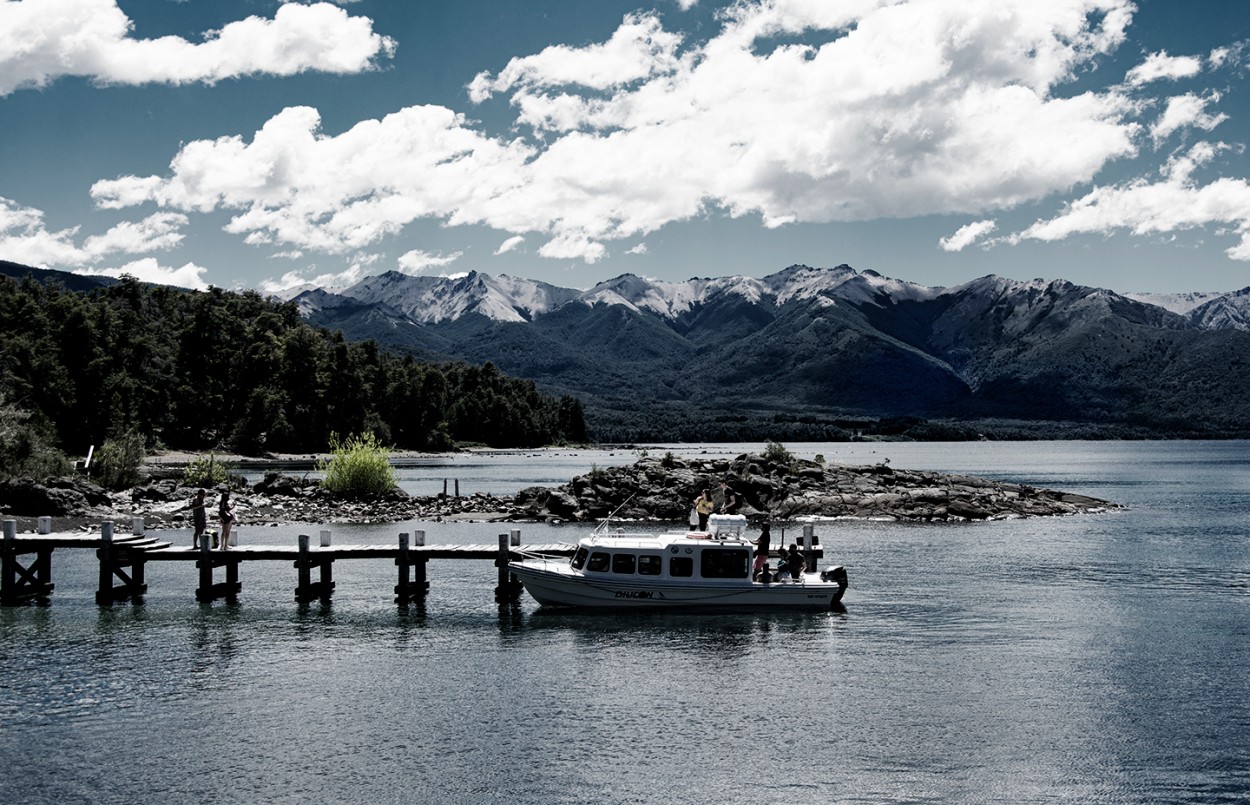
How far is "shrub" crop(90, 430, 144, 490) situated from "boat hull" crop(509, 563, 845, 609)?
59675 mm

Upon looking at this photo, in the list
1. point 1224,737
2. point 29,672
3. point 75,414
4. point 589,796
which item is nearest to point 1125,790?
point 1224,737

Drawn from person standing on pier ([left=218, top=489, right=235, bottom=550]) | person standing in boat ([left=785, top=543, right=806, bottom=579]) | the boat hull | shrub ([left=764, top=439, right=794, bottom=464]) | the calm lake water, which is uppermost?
shrub ([left=764, top=439, right=794, bottom=464])

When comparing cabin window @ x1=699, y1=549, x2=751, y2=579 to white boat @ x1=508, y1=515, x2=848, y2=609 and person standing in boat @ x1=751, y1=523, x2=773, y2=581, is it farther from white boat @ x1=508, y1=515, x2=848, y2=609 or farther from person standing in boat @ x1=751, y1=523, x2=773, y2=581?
person standing in boat @ x1=751, y1=523, x2=773, y2=581

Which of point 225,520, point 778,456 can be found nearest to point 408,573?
point 225,520

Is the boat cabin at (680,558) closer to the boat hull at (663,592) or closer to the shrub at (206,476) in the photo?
the boat hull at (663,592)

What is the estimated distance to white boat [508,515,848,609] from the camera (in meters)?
45.7

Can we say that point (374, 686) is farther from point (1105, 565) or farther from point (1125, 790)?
point (1105, 565)

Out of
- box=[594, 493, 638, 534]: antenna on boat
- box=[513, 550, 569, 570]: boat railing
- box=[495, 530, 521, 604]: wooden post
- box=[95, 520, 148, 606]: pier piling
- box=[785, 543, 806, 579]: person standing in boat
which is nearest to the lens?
box=[594, 493, 638, 534]: antenna on boat

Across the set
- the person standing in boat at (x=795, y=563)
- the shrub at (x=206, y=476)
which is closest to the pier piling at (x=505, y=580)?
the person standing in boat at (x=795, y=563)

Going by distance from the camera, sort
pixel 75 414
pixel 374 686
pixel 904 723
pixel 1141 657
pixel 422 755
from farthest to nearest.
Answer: pixel 75 414 → pixel 1141 657 → pixel 374 686 → pixel 904 723 → pixel 422 755

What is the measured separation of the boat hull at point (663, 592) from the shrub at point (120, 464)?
59675 millimetres

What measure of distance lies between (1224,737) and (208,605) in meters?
39.9

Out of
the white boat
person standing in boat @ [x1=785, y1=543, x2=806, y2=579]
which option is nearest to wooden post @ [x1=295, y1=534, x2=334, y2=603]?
the white boat

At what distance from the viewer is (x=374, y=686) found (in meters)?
34.8
